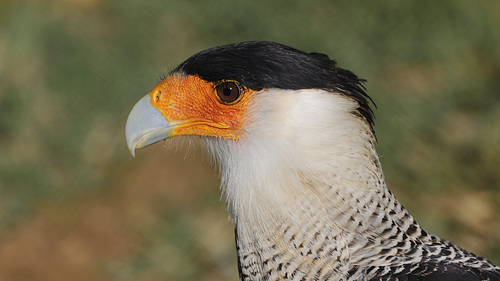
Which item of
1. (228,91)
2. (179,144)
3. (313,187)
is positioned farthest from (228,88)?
(179,144)

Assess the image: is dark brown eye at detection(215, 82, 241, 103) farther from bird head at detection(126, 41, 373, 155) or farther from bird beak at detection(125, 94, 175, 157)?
bird beak at detection(125, 94, 175, 157)

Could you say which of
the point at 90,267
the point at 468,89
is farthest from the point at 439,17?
the point at 90,267

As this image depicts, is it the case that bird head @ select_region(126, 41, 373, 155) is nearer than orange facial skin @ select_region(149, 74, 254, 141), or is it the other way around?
bird head @ select_region(126, 41, 373, 155)

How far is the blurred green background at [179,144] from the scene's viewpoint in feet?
12.6

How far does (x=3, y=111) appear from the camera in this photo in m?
4.64

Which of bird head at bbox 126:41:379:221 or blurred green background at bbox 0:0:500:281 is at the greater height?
blurred green background at bbox 0:0:500:281

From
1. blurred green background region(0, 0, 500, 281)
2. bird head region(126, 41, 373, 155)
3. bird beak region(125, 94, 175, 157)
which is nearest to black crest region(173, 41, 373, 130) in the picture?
bird head region(126, 41, 373, 155)

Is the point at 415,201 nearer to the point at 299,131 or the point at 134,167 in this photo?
the point at 134,167

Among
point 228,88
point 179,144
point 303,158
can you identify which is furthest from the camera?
point 179,144

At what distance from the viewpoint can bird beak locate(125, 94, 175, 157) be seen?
1907mm

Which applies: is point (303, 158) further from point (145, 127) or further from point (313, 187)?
point (145, 127)

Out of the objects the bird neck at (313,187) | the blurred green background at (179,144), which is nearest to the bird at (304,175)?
the bird neck at (313,187)

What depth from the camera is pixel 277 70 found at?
71.0 inches

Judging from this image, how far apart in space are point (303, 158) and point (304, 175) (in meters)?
0.05
